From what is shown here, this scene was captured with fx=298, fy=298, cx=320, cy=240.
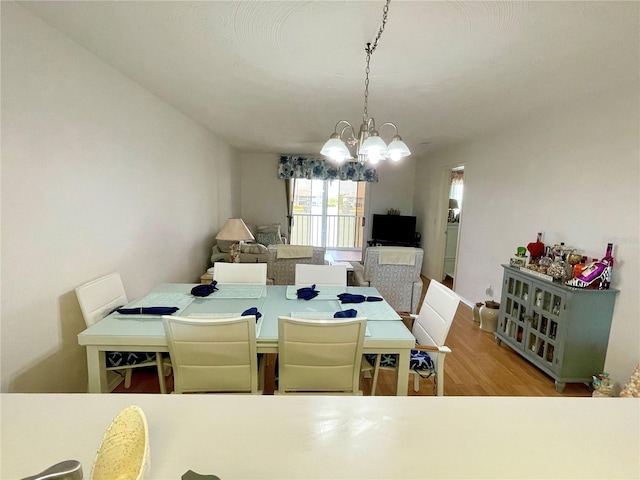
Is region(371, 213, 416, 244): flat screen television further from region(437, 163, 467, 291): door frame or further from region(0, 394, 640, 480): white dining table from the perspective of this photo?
region(0, 394, 640, 480): white dining table

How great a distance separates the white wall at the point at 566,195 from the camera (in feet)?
7.07

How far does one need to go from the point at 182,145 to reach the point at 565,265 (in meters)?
3.93

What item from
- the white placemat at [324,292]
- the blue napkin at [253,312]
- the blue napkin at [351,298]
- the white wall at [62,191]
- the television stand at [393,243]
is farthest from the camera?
the television stand at [393,243]

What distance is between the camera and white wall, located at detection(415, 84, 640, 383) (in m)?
2.16

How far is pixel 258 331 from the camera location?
1.59 metres

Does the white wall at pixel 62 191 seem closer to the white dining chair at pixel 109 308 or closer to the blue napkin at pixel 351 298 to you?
the white dining chair at pixel 109 308

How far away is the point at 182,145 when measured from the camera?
11.2 ft

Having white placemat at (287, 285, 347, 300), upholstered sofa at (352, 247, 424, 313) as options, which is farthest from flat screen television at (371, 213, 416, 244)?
white placemat at (287, 285, 347, 300)

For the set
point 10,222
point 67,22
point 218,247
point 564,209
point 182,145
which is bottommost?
point 218,247

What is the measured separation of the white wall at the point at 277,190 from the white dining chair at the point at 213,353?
5.32m

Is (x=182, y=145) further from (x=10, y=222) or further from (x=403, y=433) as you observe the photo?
(x=403, y=433)

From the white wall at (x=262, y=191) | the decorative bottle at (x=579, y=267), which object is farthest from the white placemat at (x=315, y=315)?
the white wall at (x=262, y=191)

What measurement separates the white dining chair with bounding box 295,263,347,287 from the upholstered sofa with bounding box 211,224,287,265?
103 cm

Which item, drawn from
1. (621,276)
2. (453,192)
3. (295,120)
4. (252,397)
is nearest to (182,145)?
(295,120)
